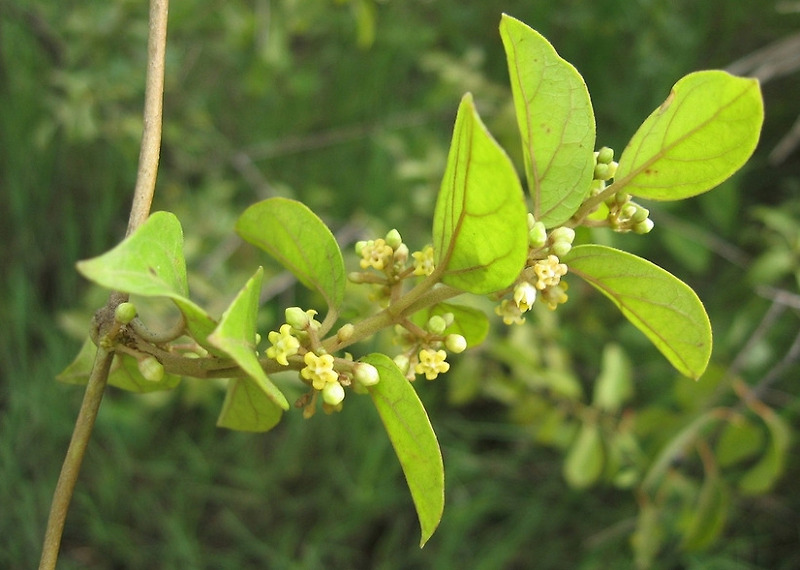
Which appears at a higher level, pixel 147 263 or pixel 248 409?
pixel 147 263

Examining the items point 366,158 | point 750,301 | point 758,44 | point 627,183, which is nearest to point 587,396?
point 750,301

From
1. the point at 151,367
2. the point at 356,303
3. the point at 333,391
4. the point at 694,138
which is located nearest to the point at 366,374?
the point at 333,391

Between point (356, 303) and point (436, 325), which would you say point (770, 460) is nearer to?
point (356, 303)

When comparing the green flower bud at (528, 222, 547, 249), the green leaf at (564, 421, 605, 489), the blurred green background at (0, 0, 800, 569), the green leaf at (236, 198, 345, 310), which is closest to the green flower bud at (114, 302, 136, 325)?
the green leaf at (236, 198, 345, 310)

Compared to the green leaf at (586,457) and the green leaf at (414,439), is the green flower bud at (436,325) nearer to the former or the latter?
the green leaf at (414,439)

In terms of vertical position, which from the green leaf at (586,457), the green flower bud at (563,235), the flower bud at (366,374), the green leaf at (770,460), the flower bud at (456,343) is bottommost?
the green leaf at (586,457)

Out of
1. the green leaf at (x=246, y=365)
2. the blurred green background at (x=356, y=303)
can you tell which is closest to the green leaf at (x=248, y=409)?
the green leaf at (x=246, y=365)

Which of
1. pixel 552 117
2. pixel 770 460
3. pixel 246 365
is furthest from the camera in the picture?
pixel 770 460

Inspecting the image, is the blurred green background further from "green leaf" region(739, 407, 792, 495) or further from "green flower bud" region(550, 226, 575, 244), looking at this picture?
"green flower bud" region(550, 226, 575, 244)
